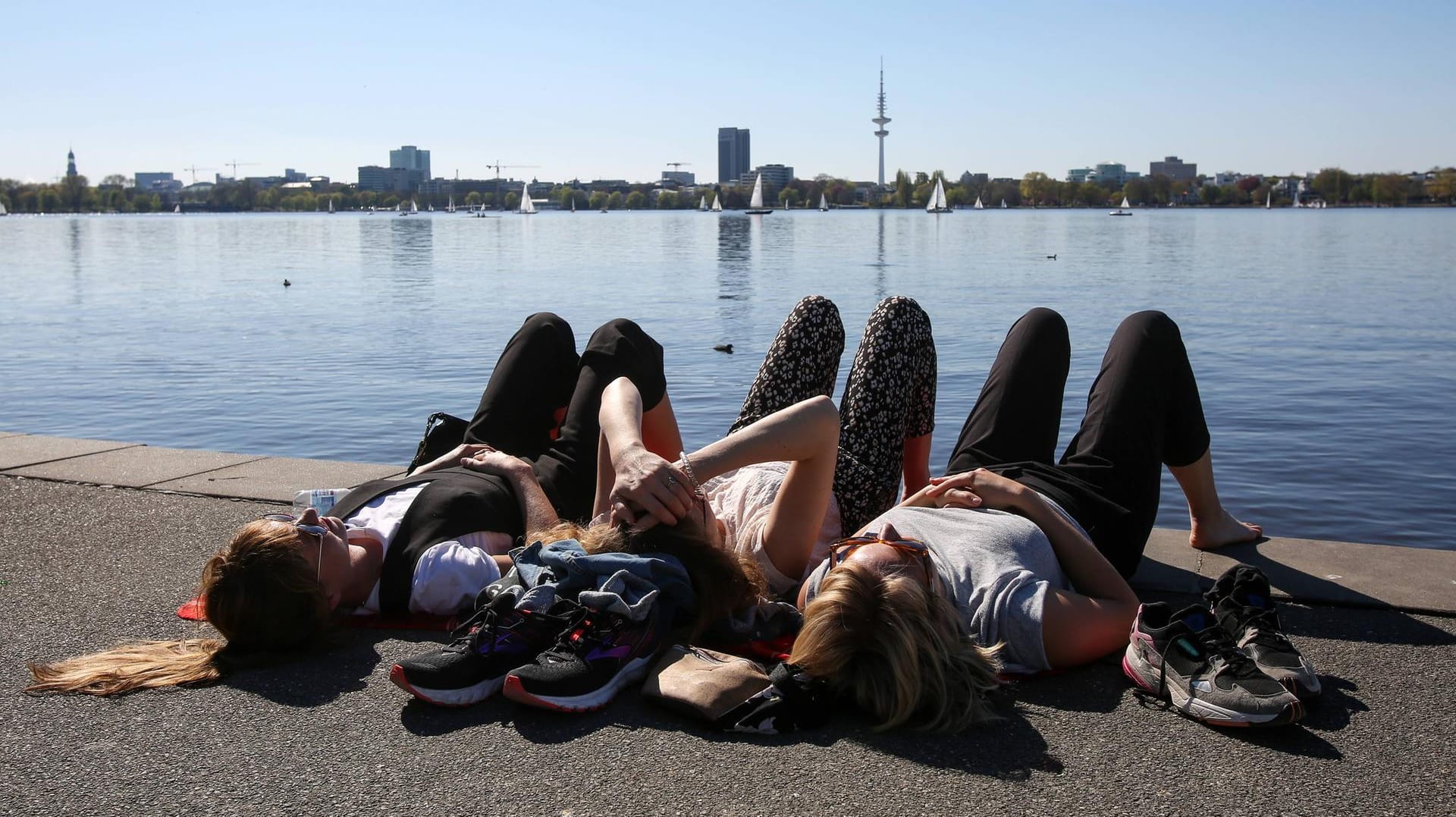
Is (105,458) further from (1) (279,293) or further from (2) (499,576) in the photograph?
(1) (279,293)

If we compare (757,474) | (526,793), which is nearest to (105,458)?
(757,474)

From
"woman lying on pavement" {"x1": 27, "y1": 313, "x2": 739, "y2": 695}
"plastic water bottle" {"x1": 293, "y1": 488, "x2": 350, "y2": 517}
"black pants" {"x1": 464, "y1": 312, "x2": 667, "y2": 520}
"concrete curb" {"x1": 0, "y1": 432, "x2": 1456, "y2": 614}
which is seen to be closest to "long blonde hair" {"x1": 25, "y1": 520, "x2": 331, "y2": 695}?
"woman lying on pavement" {"x1": 27, "y1": 313, "x2": 739, "y2": 695}

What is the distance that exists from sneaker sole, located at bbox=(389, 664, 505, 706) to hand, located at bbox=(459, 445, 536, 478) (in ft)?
4.31

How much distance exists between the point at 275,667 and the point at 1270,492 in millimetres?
8406

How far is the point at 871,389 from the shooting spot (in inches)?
191

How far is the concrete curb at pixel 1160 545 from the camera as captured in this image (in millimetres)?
4539

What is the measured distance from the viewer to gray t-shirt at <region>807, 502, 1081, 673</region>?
12.0 feet

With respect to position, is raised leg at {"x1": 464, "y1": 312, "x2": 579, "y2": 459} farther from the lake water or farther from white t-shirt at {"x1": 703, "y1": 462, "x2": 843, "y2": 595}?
the lake water

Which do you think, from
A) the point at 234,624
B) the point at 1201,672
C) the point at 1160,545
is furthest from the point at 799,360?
the point at 234,624

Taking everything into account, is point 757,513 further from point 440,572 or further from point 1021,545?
point 440,572

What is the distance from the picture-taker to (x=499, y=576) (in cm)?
423

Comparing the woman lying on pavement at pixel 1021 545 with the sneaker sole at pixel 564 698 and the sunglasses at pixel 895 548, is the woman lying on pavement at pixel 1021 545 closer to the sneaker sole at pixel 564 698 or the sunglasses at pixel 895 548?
the sunglasses at pixel 895 548

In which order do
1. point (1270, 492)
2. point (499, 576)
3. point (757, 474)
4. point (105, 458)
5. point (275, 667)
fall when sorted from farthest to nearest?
point (1270, 492) < point (105, 458) < point (757, 474) < point (499, 576) < point (275, 667)

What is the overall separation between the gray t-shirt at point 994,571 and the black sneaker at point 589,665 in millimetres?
566
